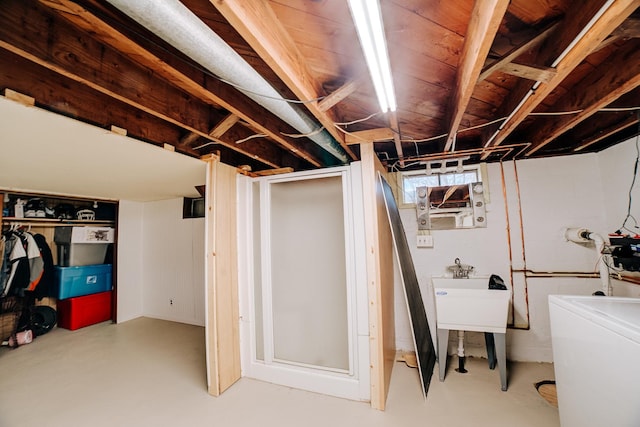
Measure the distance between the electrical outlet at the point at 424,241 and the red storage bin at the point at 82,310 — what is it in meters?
4.98

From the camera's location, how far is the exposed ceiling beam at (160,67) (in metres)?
0.92

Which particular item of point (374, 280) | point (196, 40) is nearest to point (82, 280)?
point (374, 280)

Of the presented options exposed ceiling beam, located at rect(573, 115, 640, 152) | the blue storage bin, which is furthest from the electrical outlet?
the blue storage bin

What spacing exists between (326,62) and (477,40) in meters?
0.70

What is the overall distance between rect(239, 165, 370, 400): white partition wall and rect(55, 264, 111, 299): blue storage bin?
127 inches

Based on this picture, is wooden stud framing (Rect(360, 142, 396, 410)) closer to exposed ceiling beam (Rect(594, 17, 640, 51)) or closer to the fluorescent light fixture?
the fluorescent light fixture

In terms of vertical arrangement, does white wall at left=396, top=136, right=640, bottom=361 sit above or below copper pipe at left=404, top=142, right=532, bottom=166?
below

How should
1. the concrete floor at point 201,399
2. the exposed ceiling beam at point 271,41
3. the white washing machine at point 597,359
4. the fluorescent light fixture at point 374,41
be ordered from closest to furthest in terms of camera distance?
the fluorescent light fixture at point 374,41 → the exposed ceiling beam at point 271,41 → the white washing machine at point 597,359 → the concrete floor at point 201,399

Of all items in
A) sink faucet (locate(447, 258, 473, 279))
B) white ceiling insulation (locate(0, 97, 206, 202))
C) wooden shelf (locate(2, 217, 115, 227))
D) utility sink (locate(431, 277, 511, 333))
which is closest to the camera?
white ceiling insulation (locate(0, 97, 206, 202))

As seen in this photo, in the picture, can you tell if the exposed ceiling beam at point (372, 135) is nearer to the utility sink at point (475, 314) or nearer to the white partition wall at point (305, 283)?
the white partition wall at point (305, 283)

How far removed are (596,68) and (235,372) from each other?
3.56 m

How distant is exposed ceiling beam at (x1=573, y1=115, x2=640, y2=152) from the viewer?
1954mm

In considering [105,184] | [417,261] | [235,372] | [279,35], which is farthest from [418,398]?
[105,184]

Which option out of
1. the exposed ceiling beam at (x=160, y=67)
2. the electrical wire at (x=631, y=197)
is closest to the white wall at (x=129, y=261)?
the exposed ceiling beam at (x=160, y=67)
